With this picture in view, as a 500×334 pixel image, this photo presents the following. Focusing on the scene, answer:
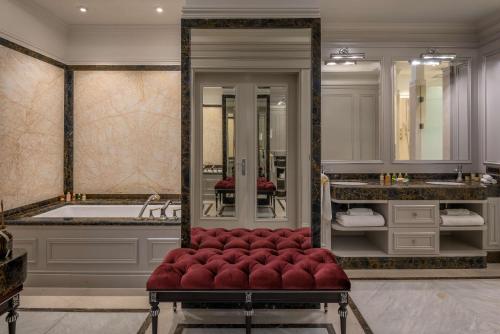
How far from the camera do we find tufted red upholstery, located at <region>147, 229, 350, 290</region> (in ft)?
7.10

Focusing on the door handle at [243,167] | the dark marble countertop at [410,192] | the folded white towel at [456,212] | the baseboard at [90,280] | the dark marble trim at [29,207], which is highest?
the door handle at [243,167]

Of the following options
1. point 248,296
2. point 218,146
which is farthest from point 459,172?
point 248,296

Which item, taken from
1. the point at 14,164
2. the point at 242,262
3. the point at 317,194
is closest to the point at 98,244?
the point at 14,164

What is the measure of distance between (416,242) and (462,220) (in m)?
0.54

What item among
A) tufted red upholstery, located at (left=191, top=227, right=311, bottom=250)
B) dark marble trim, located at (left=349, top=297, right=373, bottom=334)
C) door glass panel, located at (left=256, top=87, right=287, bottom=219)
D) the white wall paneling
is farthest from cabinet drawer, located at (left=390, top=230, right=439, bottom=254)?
the white wall paneling

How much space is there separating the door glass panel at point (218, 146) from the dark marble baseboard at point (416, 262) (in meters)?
1.87

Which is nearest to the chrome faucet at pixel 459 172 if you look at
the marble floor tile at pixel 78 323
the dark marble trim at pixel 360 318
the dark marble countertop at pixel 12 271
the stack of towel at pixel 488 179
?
the stack of towel at pixel 488 179

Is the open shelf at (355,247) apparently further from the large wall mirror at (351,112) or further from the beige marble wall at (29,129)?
the beige marble wall at (29,129)

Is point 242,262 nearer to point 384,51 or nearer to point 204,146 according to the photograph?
point 204,146

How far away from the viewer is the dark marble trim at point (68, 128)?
458 cm

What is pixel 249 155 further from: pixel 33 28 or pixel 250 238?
pixel 33 28

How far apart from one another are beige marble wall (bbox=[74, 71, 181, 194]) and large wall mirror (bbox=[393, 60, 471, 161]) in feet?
8.82

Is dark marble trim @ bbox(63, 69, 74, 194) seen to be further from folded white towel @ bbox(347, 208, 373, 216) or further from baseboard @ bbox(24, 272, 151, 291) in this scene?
folded white towel @ bbox(347, 208, 373, 216)

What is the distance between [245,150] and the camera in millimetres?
2789
